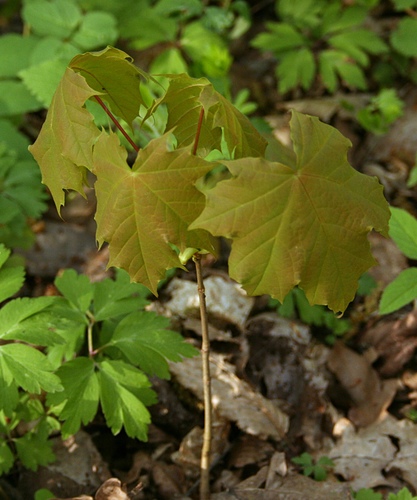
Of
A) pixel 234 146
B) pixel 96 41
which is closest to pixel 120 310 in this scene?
pixel 234 146

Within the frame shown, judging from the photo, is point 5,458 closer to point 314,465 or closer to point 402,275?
point 314,465

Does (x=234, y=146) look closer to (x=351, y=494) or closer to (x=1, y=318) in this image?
(x=1, y=318)

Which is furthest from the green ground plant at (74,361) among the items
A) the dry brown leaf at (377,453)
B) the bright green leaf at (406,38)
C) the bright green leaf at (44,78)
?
the bright green leaf at (406,38)

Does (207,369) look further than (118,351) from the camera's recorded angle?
No

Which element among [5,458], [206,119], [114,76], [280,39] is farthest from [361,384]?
[280,39]

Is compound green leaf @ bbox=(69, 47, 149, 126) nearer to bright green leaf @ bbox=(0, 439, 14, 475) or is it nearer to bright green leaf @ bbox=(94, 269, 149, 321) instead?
bright green leaf @ bbox=(94, 269, 149, 321)

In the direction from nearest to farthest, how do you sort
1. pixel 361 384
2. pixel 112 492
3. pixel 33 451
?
1. pixel 112 492
2. pixel 33 451
3. pixel 361 384
